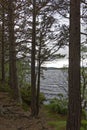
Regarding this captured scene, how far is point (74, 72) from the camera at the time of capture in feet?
28.9

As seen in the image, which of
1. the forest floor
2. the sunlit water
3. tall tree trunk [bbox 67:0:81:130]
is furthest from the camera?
the sunlit water

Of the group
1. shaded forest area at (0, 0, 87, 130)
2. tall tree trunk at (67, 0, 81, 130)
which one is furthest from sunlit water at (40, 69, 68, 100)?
tall tree trunk at (67, 0, 81, 130)

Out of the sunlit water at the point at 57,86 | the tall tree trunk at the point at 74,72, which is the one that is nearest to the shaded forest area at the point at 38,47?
the tall tree trunk at the point at 74,72

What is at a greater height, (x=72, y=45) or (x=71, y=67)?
(x=72, y=45)

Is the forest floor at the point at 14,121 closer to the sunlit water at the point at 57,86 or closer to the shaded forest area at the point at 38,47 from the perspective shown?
the shaded forest area at the point at 38,47

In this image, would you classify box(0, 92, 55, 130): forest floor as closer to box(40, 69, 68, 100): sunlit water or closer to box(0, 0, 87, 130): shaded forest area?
box(0, 0, 87, 130): shaded forest area

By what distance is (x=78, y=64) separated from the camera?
8820mm

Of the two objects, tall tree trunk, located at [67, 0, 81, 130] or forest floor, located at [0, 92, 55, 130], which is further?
forest floor, located at [0, 92, 55, 130]

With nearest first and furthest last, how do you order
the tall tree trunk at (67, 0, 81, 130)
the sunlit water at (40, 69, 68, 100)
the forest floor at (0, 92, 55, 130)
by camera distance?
the tall tree trunk at (67, 0, 81, 130), the forest floor at (0, 92, 55, 130), the sunlit water at (40, 69, 68, 100)

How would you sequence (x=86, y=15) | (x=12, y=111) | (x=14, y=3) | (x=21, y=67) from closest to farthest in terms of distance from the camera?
1. (x=86, y=15)
2. (x=12, y=111)
3. (x=14, y=3)
4. (x=21, y=67)

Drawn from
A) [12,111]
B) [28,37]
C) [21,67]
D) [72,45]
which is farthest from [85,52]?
[72,45]

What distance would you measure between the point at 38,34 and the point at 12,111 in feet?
16.3

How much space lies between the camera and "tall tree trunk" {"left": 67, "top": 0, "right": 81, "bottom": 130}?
28.9 ft

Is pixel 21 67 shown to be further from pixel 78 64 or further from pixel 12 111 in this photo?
pixel 78 64
